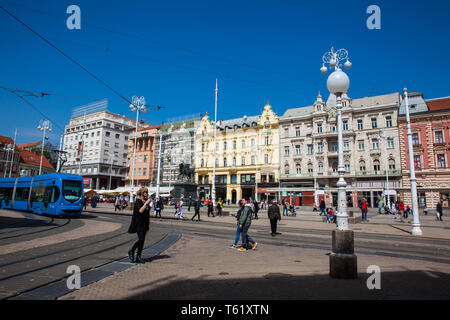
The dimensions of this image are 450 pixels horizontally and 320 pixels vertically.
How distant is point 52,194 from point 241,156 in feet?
133

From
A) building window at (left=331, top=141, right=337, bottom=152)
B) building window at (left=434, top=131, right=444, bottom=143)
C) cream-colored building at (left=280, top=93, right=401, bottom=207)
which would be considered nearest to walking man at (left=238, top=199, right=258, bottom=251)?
cream-colored building at (left=280, top=93, right=401, bottom=207)

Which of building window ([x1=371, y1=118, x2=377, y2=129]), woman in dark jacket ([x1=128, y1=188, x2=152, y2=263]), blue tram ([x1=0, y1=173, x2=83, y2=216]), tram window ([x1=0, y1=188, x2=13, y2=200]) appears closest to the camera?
woman in dark jacket ([x1=128, y1=188, x2=152, y2=263])

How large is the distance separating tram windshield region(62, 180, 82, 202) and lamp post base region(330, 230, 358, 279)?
18438 millimetres

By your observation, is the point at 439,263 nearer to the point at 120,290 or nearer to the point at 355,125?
the point at 120,290

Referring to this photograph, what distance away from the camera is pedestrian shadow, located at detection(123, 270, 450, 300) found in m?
4.37

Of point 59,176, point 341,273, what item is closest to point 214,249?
point 341,273

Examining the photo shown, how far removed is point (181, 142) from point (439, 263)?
193 ft

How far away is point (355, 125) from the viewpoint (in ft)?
153

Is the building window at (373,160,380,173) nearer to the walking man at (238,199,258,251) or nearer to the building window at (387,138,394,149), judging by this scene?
the building window at (387,138,394,149)

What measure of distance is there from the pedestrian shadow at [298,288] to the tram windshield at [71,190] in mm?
16470

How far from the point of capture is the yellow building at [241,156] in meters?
53.3

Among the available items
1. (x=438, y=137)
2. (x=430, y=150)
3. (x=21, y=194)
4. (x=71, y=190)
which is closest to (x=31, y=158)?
(x=21, y=194)

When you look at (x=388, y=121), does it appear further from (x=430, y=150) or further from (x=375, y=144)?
(x=430, y=150)

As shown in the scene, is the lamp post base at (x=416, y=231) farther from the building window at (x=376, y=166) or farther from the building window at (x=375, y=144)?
the building window at (x=375, y=144)
